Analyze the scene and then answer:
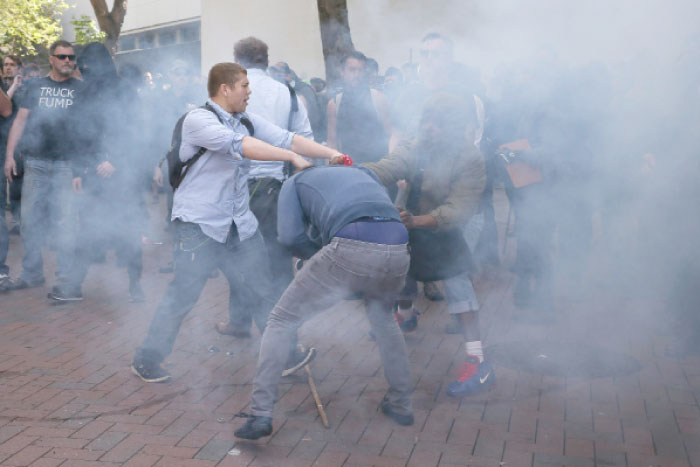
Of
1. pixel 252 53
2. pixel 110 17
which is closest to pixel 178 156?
pixel 252 53

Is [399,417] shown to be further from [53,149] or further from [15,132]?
[15,132]

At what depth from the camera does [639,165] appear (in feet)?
13.3

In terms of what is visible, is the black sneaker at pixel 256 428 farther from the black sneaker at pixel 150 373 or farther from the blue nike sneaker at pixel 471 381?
the blue nike sneaker at pixel 471 381

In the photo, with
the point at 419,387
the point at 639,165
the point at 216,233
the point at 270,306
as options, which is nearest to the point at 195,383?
the point at 270,306

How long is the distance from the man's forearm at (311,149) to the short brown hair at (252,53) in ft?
2.65

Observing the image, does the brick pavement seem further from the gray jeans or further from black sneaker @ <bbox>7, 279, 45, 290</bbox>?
black sneaker @ <bbox>7, 279, 45, 290</bbox>

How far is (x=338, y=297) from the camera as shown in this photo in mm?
2867

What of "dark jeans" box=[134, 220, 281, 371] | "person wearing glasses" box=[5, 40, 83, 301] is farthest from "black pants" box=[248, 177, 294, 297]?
"person wearing glasses" box=[5, 40, 83, 301]

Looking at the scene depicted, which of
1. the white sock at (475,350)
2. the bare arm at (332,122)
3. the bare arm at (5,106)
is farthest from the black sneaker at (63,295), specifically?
the white sock at (475,350)

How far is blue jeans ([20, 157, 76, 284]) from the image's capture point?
5.04 m

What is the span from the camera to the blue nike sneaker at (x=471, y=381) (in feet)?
10.9

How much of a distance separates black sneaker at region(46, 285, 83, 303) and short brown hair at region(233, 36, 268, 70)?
6.89 ft

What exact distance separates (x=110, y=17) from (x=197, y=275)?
10.4 meters

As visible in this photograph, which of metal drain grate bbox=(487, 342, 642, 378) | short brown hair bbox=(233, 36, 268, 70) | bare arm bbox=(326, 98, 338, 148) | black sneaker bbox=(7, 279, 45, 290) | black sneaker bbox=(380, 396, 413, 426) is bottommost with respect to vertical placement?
metal drain grate bbox=(487, 342, 642, 378)
